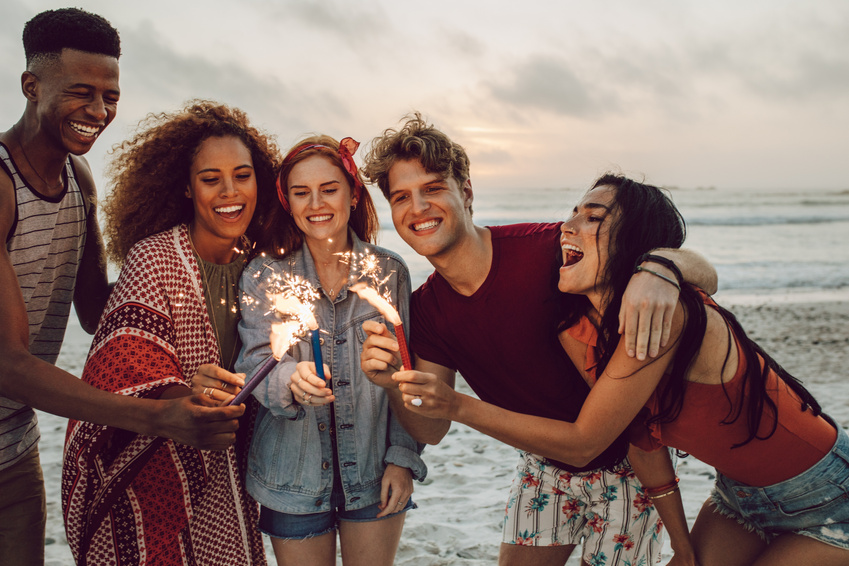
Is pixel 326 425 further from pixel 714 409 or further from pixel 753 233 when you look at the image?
pixel 753 233

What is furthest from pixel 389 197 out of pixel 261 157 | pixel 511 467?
pixel 511 467

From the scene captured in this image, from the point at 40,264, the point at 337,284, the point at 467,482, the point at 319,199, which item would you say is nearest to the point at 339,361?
the point at 337,284

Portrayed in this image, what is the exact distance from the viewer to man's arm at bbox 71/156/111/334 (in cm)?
356

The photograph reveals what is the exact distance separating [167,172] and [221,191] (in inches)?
16.6

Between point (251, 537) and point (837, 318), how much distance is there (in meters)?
13.1

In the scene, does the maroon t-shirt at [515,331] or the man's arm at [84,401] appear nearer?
the man's arm at [84,401]

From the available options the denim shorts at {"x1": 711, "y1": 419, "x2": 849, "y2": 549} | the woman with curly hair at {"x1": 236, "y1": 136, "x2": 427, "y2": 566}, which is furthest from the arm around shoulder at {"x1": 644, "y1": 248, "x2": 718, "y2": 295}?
the woman with curly hair at {"x1": 236, "y1": 136, "x2": 427, "y2": 566}

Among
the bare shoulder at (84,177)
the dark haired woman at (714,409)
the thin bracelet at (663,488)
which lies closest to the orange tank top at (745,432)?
the dark haired woman at (714,409)

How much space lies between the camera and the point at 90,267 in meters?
3.62

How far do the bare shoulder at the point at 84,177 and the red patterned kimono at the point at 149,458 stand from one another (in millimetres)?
672

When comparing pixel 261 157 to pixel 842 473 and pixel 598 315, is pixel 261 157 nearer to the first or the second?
pixel 598 315

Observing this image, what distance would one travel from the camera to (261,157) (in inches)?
144

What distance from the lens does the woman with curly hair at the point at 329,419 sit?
321cm

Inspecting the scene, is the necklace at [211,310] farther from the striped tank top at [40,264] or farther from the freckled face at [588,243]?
the freckled face at [588,243]
